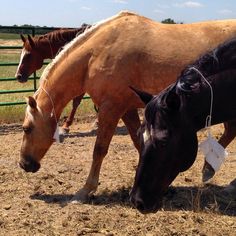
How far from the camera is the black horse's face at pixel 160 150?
2.74m

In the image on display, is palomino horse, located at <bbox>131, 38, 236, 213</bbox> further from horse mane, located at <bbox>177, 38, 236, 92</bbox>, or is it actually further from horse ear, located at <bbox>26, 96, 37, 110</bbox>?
horse ear, located at <bbox>26, 96, 37, 110</bbox>

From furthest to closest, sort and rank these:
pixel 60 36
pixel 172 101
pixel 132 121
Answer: pixel 60 36 < pixel 132 121 < pixel 172 101

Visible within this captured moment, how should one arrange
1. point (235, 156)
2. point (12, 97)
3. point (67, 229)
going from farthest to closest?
1. point (12, 97)
2. point (235, 156)
3. point (67, 229)

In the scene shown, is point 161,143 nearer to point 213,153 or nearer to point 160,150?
point 160,150

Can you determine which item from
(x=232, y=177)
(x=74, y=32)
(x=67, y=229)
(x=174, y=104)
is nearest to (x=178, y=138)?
(x=174, y=104)

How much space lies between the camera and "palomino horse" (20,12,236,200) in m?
4.76

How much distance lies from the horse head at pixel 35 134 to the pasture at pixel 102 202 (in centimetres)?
32

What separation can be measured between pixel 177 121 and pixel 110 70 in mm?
2101

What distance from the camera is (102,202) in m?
4.65

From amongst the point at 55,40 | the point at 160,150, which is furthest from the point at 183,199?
the point at 55,40

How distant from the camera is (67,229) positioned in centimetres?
387

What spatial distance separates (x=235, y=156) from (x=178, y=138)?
3.93 meters

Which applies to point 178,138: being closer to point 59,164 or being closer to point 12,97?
point 59,164

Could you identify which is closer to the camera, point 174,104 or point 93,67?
point 174,104
